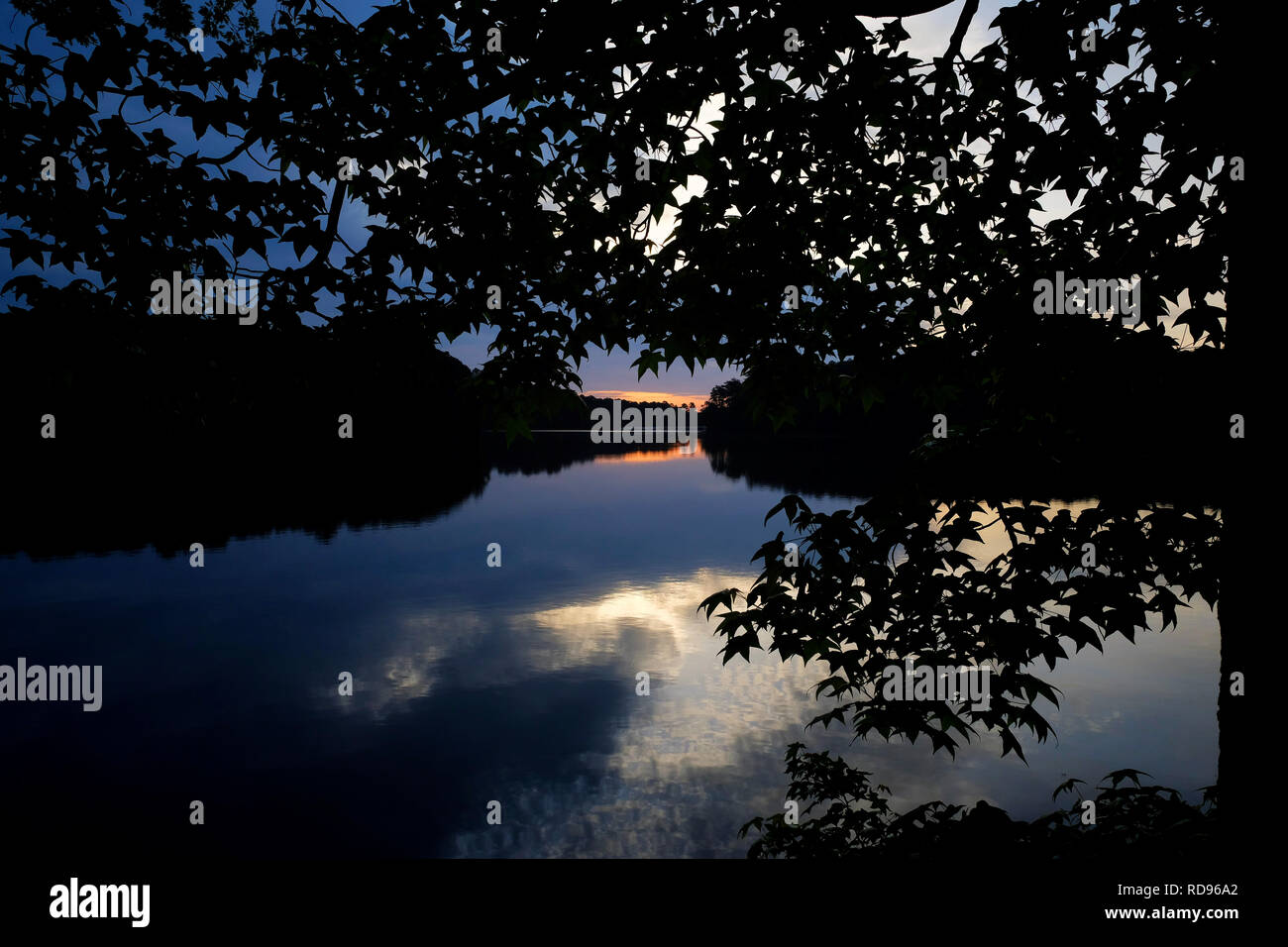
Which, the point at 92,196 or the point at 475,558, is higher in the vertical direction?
the point at 92,196

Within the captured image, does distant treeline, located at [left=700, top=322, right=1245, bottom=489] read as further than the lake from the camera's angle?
No

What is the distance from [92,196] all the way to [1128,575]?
7.66 meters

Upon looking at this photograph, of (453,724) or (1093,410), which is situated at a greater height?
(1093,410)

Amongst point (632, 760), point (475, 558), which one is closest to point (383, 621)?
point (475, 558)

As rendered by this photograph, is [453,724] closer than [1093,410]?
No

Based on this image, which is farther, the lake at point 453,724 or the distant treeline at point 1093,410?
the lake at point 453,724

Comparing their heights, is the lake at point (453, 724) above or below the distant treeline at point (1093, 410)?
below

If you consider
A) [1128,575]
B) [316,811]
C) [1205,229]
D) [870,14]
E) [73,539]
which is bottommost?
[316,811]

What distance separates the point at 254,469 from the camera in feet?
319

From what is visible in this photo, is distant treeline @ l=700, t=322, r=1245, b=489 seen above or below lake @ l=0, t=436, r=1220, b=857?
above
